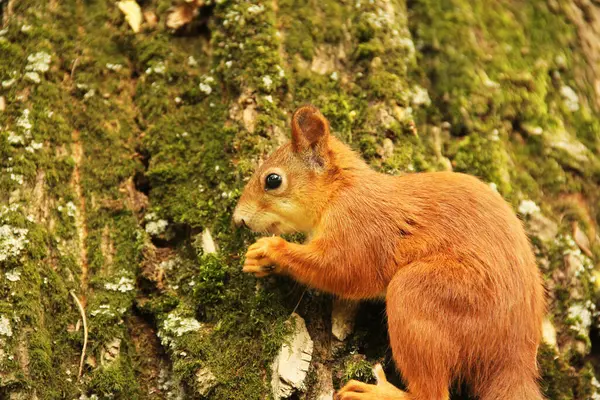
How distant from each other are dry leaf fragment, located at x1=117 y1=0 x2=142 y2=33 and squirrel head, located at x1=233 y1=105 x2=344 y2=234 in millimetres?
1581

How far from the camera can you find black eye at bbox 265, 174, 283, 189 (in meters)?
4.23

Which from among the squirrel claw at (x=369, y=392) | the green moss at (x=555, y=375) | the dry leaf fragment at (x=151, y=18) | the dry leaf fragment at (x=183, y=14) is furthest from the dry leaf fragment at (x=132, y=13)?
the green moss at (x=555, y=375)

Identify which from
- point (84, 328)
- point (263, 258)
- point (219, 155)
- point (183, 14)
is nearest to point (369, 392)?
point (263, 258)

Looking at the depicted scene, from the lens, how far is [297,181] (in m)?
4.30

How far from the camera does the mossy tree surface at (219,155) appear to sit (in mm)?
3771

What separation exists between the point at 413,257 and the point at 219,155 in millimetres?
1525

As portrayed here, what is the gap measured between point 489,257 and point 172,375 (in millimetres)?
1861

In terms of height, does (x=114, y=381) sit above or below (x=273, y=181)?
below

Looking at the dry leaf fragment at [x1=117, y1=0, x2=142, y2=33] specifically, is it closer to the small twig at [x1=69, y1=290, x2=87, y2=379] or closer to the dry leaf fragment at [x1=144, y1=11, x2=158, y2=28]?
the dry leaf fragment at [x1=144, y1=11, x2=158, y2=28]

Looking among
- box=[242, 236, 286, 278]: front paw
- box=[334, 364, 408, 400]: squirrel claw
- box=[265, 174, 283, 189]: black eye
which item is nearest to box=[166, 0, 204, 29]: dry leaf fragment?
box=[265, 174, 283, 189]: black eye

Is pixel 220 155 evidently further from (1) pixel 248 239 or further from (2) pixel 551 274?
(2) pixel 551 274

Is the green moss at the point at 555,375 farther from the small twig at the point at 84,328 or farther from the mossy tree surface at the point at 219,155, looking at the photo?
the small twig at the point at 84,328

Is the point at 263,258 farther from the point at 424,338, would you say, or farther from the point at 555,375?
the point at 555,375

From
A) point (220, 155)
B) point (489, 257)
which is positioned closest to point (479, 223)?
point (489, 257)
